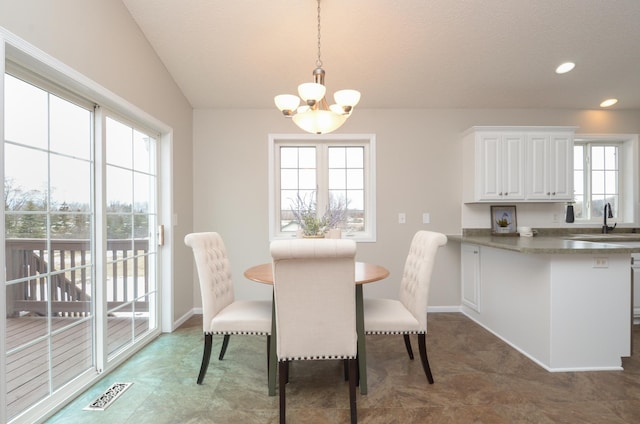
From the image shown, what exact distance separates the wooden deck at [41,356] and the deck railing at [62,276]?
74 mm

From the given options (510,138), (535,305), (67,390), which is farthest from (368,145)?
(67,390)

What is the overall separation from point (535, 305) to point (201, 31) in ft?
11.6

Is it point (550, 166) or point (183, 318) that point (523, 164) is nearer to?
point (550, 166)

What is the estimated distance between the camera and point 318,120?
2074mm

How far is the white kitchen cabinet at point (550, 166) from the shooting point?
3.35m

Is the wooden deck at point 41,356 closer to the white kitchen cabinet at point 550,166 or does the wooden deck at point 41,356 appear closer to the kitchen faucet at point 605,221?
the white kitchen cabinet at point 550,166

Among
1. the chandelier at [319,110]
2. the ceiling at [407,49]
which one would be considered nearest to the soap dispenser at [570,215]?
the ceiling at [407,49]

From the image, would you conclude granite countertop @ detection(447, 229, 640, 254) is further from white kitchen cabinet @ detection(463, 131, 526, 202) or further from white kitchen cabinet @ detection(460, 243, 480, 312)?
white kitchen cabinet @ detection(463, 131, 526, 202)

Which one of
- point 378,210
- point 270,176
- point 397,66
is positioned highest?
point 397,66

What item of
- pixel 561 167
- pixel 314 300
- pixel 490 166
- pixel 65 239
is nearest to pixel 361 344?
pixel 314 300

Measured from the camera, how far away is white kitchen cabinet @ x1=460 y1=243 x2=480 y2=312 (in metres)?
3.24

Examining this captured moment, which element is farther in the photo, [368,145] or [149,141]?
[368,145]

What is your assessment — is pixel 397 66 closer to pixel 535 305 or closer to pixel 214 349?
pixel 535 305

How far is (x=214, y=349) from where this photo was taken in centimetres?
263
